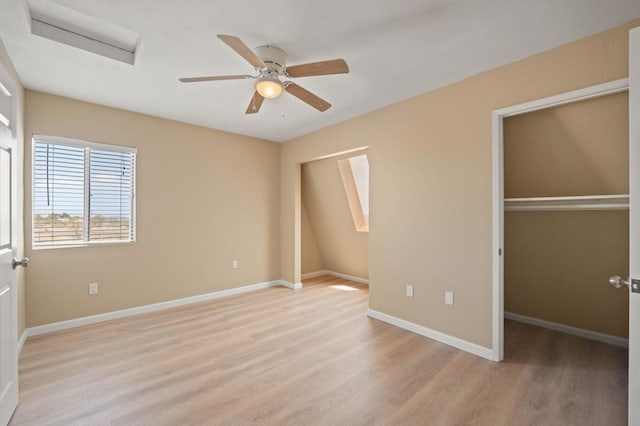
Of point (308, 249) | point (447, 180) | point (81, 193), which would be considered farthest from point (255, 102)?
point (308, 249)

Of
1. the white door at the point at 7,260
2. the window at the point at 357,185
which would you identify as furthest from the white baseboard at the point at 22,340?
the window at the point at 357,185

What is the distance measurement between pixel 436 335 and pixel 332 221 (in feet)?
9.52

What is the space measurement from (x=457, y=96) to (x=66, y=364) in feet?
13.6

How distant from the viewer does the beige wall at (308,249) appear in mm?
5730

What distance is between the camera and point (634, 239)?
4.47 feet

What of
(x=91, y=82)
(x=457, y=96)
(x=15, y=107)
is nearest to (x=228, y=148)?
(x=91, y=82)

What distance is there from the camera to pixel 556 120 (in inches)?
97.5

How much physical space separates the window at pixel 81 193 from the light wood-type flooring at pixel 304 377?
104cm

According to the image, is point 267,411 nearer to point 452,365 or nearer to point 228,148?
point 452,365

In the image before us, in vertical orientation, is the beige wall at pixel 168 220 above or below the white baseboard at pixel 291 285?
above

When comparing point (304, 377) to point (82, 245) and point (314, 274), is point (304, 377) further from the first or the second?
point (314, 274)

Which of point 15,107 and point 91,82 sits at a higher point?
point 91,82

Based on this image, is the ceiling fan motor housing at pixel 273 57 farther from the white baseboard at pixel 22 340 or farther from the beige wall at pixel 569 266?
the white baseboard at pixel 22 340

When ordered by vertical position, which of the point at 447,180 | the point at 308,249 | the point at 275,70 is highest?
the point at 275,70
